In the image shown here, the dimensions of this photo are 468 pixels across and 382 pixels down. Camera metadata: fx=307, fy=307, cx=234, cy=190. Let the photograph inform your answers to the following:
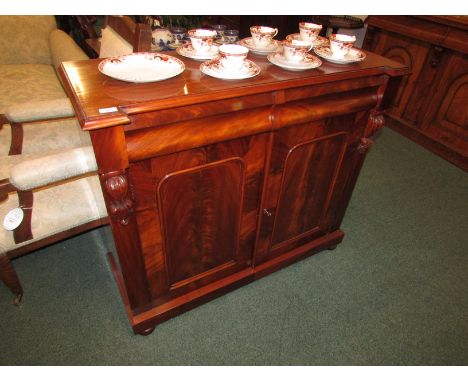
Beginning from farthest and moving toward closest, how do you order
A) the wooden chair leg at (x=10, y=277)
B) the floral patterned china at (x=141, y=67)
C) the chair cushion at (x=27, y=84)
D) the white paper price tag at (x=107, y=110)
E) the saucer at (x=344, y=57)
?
the chair cushion at (x=27, y=84) < the wooden chair leg at (x=10, y=277) < the saucer at (x=344, y=57) < the floral patterned china at (x=141, y=67) < the white paper price tag at (x=107, y=110)

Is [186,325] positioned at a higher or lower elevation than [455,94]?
lower

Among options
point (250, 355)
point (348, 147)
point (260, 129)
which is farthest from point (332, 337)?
point (260, 129)

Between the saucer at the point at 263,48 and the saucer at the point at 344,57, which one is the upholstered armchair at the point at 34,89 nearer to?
the saucer at the point at 263,48

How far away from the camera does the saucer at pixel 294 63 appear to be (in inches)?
36.6

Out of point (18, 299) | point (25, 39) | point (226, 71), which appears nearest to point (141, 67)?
point (226, 71)

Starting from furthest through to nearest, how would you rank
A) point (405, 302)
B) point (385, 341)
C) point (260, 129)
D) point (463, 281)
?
point (463, 281) → point (405, 302) → point (385, 341) → point (260, 129)

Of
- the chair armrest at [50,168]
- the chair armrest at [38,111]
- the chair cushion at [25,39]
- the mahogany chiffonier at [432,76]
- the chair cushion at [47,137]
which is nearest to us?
the chair armrest at [50,168]

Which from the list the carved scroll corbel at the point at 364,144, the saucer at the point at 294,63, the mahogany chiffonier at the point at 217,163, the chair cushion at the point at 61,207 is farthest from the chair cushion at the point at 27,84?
the carved scroll corbel at the point at 364,144

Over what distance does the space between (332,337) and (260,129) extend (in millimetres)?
919

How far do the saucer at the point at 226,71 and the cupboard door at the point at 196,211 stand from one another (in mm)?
177

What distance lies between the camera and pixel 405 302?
4.61ft

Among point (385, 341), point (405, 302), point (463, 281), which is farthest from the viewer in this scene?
point (463, 281)

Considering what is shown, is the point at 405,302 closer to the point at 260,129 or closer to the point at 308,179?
the point at 308,179
